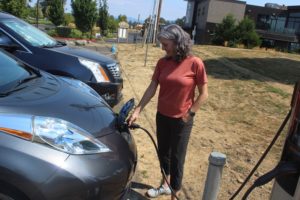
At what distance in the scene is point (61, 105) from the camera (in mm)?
2969

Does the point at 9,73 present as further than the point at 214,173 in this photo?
Answer: Yes

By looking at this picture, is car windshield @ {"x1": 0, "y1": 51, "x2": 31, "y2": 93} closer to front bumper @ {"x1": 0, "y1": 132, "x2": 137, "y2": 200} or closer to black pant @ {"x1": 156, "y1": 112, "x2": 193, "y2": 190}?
front bumper @ {"x1": 0, "y1": 132, "x2": 137, "y2": 200}

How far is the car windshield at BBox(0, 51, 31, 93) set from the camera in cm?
311

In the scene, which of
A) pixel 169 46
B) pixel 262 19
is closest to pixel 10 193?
pixel 169 46

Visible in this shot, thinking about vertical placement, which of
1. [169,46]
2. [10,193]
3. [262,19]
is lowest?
[10,193]

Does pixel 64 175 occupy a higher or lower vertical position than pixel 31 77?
lower

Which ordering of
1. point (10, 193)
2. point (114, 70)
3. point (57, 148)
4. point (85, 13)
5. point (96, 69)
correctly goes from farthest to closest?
1. point (85, 13)
2. point (114, 70)
3. point (96, 69)
4. point (57, 148)
5. point (10, 193)

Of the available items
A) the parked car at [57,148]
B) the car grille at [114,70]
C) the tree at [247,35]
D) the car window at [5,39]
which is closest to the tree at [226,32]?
the tree at [247,35]

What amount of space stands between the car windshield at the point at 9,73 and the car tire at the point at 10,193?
2.72 ft

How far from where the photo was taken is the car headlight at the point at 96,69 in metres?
5.73

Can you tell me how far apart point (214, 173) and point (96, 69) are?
3266 mm

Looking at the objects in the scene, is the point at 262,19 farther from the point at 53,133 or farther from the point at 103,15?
the point at 53,133

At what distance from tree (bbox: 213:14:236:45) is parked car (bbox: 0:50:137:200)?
104 ft

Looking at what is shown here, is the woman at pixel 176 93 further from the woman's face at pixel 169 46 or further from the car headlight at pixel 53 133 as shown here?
the car headlight at pixel 53 133
